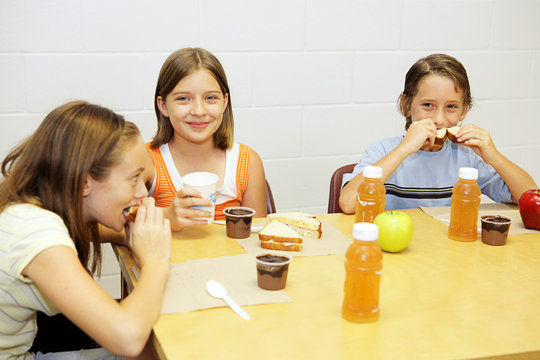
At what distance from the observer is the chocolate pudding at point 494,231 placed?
1620 mm

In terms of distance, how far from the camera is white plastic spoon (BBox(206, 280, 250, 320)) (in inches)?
45.8

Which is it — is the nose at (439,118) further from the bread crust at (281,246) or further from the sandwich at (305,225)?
the bread crust at (281,246)

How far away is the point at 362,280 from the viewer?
45.8 inches

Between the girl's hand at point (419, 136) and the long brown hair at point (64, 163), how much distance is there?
1.07 m

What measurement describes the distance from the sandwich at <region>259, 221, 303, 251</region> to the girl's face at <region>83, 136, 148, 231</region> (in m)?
0.36

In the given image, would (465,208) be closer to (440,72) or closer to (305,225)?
(305,225)

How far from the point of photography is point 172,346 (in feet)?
3.42

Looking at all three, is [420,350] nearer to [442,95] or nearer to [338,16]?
[442,95]

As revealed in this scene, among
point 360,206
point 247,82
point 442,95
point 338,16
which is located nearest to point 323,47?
point 338,16

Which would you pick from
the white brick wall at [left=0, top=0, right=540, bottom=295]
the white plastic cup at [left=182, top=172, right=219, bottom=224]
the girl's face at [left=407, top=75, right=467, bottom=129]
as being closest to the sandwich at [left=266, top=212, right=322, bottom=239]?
the white plastic cup at [left=182, top=172, right=219, bottom=224]

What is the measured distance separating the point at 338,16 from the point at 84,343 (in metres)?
2.07

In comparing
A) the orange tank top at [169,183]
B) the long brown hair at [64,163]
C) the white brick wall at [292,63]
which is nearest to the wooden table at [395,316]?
the long brown hair at [64,163]

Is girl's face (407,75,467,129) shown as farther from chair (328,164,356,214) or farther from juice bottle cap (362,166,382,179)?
juice bottle cap (362,166,382,179)

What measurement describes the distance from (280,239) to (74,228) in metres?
0.53
